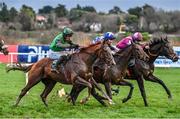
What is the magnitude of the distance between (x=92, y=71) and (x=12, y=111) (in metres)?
2.32

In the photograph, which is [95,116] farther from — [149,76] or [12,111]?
[149,76]

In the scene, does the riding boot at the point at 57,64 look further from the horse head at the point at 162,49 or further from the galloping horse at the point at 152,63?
the horse head at the point at 162,49

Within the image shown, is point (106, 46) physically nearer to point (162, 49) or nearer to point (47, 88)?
point (47, 88)

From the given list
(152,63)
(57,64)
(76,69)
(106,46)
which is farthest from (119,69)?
(57,64)

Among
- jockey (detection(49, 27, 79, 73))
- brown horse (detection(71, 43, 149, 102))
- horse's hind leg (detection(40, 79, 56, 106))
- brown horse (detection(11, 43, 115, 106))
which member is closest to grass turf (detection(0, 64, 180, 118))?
horse's hind leg (detection(40, 79, 56, 106))

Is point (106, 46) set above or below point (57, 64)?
above

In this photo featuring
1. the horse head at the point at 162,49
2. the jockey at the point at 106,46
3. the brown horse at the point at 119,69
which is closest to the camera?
the jockey at the point at 106,46

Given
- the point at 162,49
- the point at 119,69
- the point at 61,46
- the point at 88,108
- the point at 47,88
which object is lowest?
the point at 88,108

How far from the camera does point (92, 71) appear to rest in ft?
43.4

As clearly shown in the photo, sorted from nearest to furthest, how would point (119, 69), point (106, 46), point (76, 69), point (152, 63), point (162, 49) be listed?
point (76, 69)
point (106, 46)
point (119, 69)
point (152, 63)
point (162, 49)

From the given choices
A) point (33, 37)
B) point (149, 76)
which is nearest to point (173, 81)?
point (149, 76)

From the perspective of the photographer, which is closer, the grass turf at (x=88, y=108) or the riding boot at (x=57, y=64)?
the grass turf at (x=88, y=108)

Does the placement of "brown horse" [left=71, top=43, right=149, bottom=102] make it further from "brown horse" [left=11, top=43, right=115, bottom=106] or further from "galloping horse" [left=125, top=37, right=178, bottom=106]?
"galloping horse" [left=125, top=37, right=178, bottom=106]

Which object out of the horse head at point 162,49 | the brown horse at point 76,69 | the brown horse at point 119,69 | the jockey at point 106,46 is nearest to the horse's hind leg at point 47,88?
the brown horse at point 76,69
